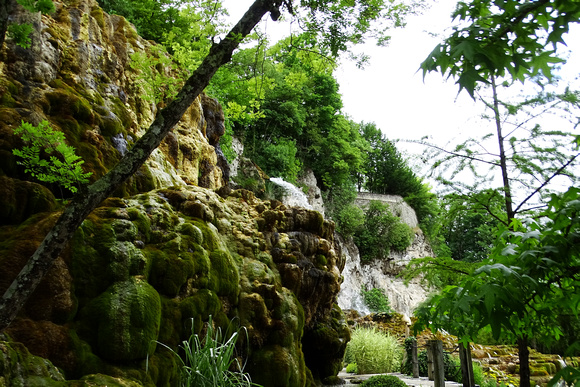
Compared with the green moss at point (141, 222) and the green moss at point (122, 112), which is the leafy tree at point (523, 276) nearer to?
the green moss at point (141, 222)

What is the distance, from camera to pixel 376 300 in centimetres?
2323

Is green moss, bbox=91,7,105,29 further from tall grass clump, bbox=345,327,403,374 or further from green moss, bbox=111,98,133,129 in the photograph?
tall grass clump, bbox=345,327,403,374

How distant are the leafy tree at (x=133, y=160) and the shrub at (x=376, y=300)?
20650 mm

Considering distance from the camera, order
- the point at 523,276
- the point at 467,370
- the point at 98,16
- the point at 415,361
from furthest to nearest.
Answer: the point at 415,361 → the point at 98,16 → the point at 467,370 → the point at 523,276

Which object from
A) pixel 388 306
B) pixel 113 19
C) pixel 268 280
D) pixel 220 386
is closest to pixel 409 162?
pixel 268 280

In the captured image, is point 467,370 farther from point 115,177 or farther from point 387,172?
point 387,172

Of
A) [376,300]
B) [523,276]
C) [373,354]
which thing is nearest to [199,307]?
[523,276]

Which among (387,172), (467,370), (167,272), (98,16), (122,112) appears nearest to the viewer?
(167,272)

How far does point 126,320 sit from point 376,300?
2136 cm

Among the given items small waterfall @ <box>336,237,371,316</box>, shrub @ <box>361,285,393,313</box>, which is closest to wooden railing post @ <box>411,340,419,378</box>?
small waterfall @ <box>336,237,371,316</box>

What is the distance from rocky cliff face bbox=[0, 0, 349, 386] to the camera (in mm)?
3432

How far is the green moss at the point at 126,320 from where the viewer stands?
11.3 ft

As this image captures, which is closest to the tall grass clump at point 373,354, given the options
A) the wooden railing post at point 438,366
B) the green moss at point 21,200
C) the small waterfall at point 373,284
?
the wooden railing post at point 438,366

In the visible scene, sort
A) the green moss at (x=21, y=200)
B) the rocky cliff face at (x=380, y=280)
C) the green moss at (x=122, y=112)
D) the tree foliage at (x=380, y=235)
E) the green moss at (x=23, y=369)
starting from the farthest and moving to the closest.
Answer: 1. the tree foliage at (x=380, y=235)
2. the rocky cliff face at (x=380, y=280)
3. the green moss at (x=122, y=112)
4. the green moss at (x=21, y=200)
5. the green moss at (x=23, y=369)
